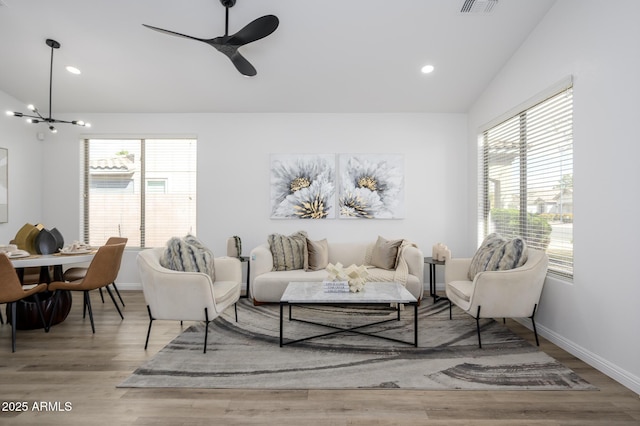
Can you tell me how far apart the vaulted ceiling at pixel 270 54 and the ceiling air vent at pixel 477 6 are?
1.1 inches

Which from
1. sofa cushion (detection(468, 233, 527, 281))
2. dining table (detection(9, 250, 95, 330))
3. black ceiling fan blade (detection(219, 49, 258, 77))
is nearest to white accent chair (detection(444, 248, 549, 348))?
sofa cushion (detection(468, 233, 527, 281))

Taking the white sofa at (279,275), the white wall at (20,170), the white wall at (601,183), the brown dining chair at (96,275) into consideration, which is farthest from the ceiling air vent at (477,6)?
the white wall at (20,170)

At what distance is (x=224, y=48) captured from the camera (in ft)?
9.66

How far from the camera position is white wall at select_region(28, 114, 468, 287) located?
5176 millimetres

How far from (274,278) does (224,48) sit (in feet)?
8.44

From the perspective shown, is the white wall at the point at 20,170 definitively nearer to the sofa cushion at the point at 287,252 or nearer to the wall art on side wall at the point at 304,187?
the wall art on side wall at the point at 304,187

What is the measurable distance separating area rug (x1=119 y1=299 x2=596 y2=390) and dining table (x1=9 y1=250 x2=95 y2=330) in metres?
1.37

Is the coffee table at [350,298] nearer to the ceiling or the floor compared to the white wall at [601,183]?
nearer to the floor

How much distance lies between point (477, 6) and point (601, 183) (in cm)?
189

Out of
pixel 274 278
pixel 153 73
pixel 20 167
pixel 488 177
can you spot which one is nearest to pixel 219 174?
pixel 153 73

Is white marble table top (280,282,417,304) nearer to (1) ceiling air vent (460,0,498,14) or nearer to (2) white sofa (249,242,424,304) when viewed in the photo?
(2) white sofa (249,242,424,304)

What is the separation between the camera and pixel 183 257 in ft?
10.8

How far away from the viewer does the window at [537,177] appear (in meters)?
3.11

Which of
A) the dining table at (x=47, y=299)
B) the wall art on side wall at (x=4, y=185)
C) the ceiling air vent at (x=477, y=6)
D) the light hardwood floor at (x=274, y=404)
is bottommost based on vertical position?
the light hardwood floor at (x=274, y=404)
